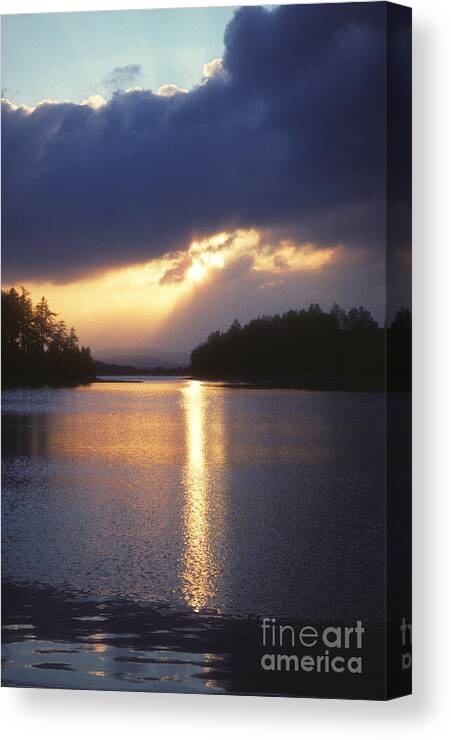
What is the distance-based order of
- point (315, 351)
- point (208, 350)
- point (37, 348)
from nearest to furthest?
point (315, 351) < point (208, 350) < point (37, 348)

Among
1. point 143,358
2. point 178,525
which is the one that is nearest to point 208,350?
point 143,358

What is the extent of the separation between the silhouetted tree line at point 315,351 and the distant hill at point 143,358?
0.34ft

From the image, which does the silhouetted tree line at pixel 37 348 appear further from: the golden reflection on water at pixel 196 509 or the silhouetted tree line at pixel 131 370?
the golden reflection on water at pixel 196 509

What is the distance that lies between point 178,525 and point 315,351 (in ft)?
4.88

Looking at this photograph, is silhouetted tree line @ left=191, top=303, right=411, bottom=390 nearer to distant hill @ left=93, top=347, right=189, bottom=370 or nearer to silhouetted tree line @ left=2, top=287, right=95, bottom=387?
distant hill @ left=93, top=347, right=189, bottom=370

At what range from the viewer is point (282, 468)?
8.86 m

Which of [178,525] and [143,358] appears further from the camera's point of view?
[143,358]

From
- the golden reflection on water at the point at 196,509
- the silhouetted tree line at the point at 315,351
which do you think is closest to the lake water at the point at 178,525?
the golden reflection on water at the point at 196,509

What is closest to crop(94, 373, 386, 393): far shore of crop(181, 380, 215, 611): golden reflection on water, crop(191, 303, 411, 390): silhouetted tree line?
crop(191, 303, 411, 390): silhouetted tree line

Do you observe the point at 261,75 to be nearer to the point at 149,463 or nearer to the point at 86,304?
the point at 86,304

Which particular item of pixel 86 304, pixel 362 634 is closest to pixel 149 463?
pixel 86 304

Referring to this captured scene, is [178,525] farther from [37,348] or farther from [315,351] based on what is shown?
[37,348]

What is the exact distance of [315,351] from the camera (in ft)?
29.3

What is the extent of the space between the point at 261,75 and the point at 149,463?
2.72 m
